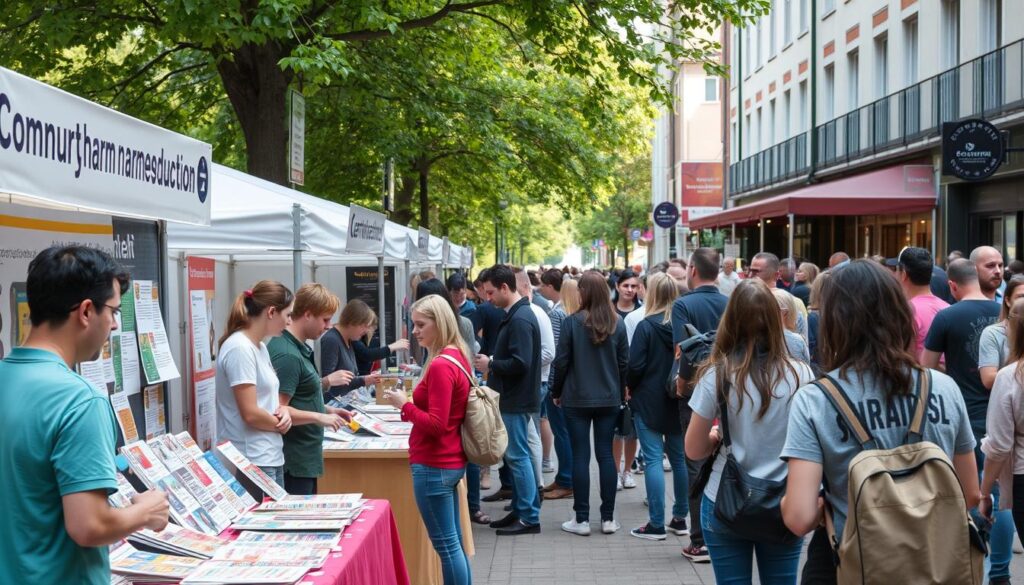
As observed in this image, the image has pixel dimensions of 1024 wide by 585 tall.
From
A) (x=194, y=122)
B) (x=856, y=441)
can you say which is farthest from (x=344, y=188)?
(x=856, y=441)

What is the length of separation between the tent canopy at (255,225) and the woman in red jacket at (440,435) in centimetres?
163

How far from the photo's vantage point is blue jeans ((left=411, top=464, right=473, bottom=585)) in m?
5.67

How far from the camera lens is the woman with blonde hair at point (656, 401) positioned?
795 cm

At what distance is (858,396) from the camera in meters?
3.19

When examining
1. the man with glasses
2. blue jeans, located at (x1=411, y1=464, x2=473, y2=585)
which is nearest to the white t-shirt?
blue jeans, located at (x1=411, y1=464, x2=473, y2=585)

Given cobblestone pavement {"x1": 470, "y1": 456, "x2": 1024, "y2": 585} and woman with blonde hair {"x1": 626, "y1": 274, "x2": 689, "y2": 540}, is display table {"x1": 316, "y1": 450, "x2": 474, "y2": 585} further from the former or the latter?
woman with blonde hair {"x1": 626, "y1": 274, "x2": 689, "y2": 540}

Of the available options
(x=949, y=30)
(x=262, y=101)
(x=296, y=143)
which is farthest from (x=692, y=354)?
(x=949, y=30)

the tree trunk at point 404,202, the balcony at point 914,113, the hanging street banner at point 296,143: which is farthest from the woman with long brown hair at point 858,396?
the tree trunk at point 404,202

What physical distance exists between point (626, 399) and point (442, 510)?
3.59m

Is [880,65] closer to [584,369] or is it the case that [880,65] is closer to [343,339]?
[584,369]

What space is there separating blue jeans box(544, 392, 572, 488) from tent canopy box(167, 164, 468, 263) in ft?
8.84

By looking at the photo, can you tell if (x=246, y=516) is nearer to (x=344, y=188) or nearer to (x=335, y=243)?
Result: (x=335, y=243)

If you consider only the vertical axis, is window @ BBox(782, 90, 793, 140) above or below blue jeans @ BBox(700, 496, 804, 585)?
above

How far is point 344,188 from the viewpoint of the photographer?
22.8m
